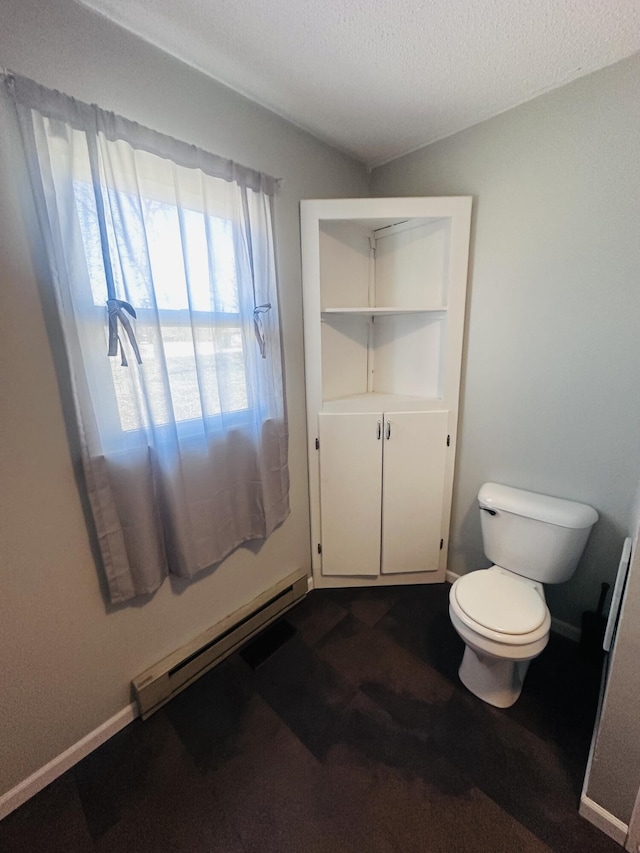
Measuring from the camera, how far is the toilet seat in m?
1.24

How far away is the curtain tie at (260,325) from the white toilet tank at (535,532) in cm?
128

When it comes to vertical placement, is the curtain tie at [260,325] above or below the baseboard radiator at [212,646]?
above

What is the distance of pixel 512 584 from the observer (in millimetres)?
1477

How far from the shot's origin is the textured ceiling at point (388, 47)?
39.7 inches

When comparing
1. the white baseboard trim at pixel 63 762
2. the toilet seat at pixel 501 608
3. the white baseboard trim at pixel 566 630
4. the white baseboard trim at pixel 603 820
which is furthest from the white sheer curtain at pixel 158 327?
the white baseboard trim at pixel 566 630

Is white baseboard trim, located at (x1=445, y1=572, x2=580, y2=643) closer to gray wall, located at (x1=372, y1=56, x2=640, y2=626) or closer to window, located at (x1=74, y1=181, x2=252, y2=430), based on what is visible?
gray wall, located at (x1=372, y1=56, x2=640, y2=626)

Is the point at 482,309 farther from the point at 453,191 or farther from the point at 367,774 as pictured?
the point at 367,774

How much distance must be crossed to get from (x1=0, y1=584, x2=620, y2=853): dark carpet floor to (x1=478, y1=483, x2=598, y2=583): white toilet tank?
468 millimetres

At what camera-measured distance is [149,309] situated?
1139 mm

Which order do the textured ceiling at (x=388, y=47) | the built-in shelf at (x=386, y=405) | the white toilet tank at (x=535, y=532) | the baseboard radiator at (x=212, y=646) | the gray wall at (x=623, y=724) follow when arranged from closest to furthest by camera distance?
the gray wall at (x=623, y=724) < the textured ceiling at (x=388, y=47) < the baseboard radiator at (x=212, y=646) < the white toilet tank at (x=535, y=532) < the built-in shelf at (x=386, y=405)

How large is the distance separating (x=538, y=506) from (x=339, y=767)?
1.30 metres

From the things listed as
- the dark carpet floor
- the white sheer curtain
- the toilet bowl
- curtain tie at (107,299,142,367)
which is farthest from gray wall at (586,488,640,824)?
curtain tie at (107,299,142,367)

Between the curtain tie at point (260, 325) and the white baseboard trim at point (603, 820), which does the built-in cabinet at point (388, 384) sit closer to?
the curtain tie at point (260, 325)

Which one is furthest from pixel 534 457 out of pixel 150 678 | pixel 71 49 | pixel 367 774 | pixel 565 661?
pixel 71 49
